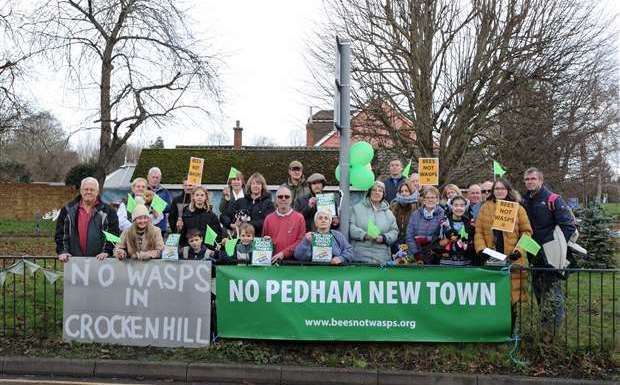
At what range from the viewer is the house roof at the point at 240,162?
101 feet

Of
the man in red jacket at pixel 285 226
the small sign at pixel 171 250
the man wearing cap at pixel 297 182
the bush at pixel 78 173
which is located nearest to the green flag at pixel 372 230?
the man in red jacket at pixel 285 226

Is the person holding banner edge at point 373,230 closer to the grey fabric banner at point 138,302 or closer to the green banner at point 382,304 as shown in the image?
the green banner at point 382,304

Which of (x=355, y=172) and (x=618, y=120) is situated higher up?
(x=618, y=120)

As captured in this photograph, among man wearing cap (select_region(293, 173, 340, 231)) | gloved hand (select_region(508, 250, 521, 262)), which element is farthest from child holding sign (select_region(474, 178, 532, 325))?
man wearing cap (select_region(293, 173, 340, 231))

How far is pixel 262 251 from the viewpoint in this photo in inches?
278

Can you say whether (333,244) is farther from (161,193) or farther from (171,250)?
(161,193)

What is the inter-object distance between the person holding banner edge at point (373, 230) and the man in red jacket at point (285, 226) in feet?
2.24

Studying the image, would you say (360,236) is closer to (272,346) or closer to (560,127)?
(272,346)

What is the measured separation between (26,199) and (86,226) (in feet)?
110

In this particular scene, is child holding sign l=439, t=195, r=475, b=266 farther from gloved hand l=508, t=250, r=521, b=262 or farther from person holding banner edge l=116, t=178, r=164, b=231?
person holding banner edge l=116, t=178, r=164, b=231

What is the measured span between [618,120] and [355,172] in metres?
17.2

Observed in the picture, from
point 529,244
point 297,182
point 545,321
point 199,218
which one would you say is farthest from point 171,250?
point 545,321

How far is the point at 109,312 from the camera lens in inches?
286

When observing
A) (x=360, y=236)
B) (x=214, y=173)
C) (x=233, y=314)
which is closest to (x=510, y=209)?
(x=360, y=236)
